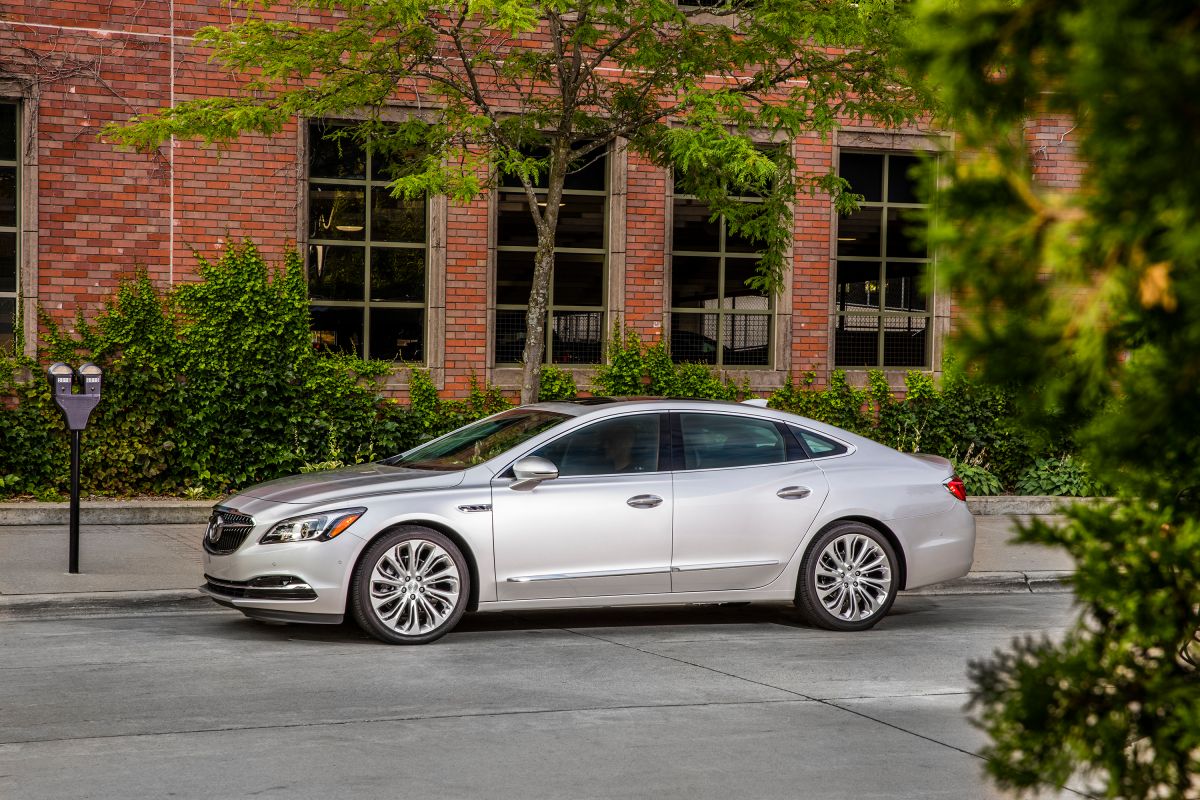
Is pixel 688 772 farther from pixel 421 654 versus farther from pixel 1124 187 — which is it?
pixel 1124 187

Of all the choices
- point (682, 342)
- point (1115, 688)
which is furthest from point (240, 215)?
point (1115, 688)

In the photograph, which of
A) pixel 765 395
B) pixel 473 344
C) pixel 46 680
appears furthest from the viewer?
pixel 765 395

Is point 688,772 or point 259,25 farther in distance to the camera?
point 259,25

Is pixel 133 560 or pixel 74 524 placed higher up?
pixel 74 524

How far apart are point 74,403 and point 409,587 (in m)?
3.59

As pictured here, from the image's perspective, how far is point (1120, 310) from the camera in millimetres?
2699

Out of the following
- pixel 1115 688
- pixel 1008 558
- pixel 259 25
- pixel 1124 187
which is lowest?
pixel 1008 558

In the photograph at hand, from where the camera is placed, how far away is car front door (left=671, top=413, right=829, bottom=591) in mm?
9773

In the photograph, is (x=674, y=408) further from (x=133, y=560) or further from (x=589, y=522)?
(x=133, y=560)

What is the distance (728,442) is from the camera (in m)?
10.2

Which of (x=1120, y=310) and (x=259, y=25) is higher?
(x=259, y=25)

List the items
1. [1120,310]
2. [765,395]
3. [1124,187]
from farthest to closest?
1. [765,395]
2. [1120,310]
3. [1124,187]

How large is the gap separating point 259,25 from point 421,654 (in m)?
6.72


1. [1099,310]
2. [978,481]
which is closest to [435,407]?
[978,481]
